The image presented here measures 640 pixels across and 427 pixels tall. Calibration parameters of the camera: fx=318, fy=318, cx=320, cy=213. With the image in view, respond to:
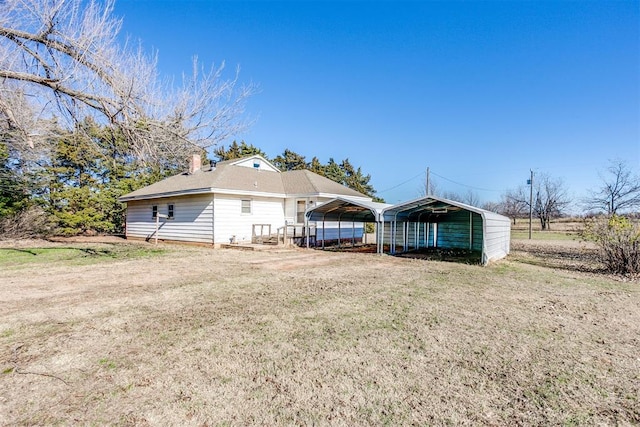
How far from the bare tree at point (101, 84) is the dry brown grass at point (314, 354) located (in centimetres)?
328

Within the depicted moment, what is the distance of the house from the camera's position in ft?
50.3

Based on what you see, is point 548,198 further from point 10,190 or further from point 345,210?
point 10,190

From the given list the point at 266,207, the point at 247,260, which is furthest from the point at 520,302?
the point at 266,207

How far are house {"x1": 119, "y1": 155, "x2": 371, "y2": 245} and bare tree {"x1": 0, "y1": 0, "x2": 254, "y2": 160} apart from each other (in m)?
8.20

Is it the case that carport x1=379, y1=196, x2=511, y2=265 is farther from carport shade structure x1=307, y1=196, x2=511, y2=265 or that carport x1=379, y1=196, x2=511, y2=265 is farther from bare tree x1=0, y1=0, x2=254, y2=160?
bare tree x1=0, y1=0, x2=254, y2=160

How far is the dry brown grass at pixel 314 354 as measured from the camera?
104 inches

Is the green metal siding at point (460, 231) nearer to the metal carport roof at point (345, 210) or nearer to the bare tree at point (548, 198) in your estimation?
the metal carport roof at point (345, 210)

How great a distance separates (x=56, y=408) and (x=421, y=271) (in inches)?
341

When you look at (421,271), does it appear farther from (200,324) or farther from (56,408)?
(56,408)

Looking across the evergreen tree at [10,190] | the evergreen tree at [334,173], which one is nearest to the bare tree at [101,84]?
the evergreen tree at [10,190]

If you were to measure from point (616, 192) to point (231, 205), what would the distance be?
97.2 feet

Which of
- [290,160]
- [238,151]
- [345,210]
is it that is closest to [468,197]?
[290,160]

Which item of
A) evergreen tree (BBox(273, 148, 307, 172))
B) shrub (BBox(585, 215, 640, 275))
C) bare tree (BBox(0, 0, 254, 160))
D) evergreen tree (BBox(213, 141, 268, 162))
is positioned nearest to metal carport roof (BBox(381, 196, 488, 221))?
shrub (BBox(585, 215, 640, 275))

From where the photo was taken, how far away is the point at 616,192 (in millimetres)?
25344
